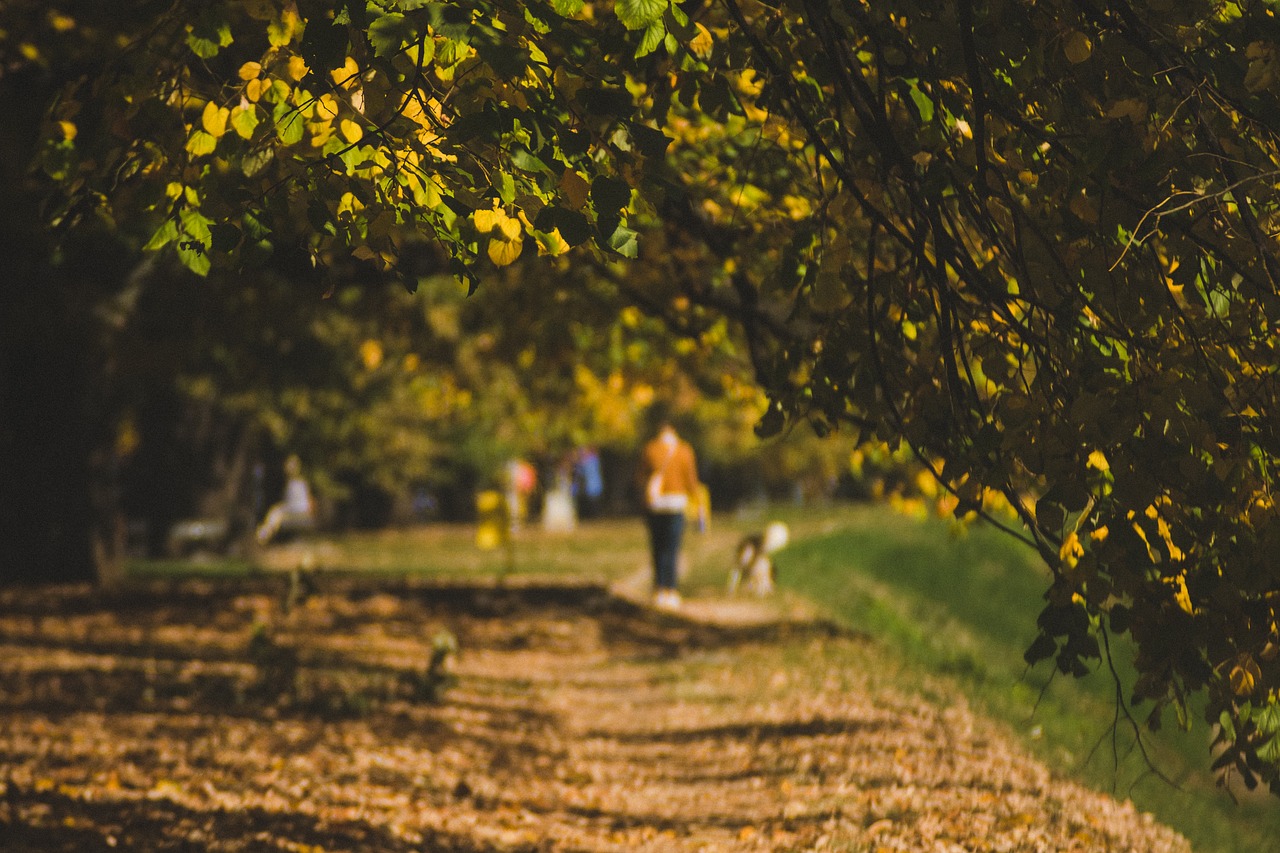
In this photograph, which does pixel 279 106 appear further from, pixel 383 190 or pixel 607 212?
pixel 607 212

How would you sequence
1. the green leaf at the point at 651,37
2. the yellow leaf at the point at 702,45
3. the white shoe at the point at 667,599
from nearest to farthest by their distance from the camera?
1. the green leaf at the point at 651,37
2. the yellow leaf at the point at 702,45
3. the white shoe at the point at 667,599

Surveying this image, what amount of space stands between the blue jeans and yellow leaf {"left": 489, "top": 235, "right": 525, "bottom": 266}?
35.2 ft

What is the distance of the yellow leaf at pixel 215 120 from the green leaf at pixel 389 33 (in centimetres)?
103

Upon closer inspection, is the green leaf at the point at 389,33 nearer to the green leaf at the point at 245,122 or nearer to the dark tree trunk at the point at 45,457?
the green leaf at the point at 245,122

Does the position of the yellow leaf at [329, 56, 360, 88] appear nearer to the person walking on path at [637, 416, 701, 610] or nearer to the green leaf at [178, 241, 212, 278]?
the green leaf at [178, 241, 212, 278]

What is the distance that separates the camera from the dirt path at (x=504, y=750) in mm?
5707

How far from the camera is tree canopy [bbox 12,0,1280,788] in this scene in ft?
11.2

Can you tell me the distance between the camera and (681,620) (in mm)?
14164

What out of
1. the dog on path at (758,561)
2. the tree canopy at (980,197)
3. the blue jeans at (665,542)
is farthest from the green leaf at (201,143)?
the dog on path at (758,561)

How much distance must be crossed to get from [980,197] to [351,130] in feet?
5.85

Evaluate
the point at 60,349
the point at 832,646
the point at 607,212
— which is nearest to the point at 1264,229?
the point at 607,212

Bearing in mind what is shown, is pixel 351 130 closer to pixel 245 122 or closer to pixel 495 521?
pixel 245 122

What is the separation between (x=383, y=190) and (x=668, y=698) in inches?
256

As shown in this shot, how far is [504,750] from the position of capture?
8039 mm
